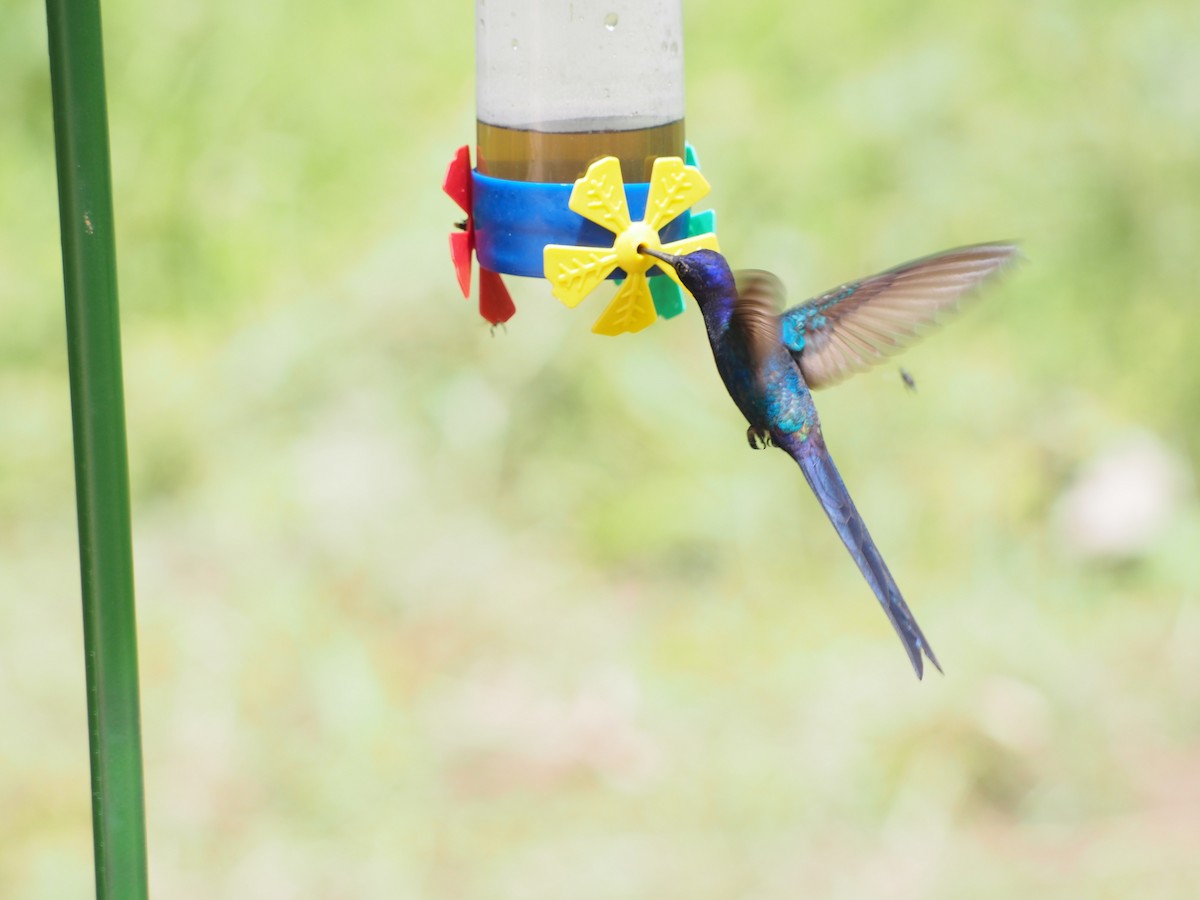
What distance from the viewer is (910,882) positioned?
10.4ft

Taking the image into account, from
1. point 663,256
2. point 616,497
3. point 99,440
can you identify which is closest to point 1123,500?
point 616,497

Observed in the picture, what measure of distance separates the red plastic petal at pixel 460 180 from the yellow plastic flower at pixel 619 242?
23cm

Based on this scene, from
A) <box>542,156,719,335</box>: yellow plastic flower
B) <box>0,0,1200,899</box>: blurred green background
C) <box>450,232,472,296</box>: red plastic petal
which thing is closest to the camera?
<box>542,156,719,335</box>: yellow plastic flower

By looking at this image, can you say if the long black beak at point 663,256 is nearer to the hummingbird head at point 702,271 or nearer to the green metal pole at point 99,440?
the hummingbird head at point 702,271

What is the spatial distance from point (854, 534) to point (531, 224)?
51 centimetres

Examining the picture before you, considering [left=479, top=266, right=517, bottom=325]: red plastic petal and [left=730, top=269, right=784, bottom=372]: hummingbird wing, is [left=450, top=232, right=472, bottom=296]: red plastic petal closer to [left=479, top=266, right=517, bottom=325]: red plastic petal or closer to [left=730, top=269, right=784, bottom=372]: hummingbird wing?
[left=479, top=266, right=517, bottom=325]: red plastic petal

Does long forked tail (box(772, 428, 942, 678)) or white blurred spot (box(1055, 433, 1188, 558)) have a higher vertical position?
long forked tail (box(772, 428, 942, 678))

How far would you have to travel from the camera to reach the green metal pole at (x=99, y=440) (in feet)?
3.76

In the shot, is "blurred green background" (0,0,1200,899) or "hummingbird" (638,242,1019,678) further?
"blurred green background" (0,0,1200,899)

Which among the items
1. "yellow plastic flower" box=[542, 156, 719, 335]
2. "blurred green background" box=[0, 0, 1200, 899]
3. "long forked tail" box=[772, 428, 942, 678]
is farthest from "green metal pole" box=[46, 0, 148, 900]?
"blurred green background" box=[0, 0, 1200, 899]

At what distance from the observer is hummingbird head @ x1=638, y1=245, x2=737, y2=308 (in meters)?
1.53

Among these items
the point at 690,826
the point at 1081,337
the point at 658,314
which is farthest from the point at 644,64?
the point at 1081,337

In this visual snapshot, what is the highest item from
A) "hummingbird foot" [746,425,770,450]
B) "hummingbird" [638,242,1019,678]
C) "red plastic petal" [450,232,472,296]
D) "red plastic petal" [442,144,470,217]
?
"red plastic petal" [442,144,470,217]

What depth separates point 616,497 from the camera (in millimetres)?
4176
